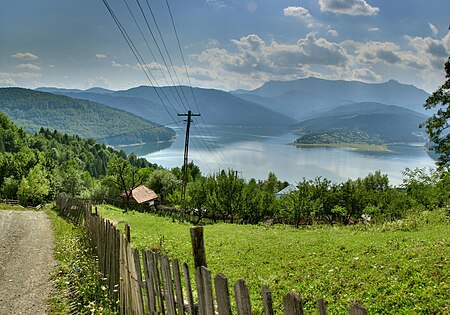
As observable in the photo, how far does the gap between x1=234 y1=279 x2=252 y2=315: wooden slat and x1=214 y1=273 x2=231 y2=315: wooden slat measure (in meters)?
0.20

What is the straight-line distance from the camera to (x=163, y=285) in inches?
181

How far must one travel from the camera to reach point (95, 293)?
7480 mm

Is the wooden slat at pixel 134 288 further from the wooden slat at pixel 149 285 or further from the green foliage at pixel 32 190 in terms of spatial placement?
the green foliage at pixel 32 190

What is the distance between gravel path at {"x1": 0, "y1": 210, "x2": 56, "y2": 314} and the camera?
7.62m

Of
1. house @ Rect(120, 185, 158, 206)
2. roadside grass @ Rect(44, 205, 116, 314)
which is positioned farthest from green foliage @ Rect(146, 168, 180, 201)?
roadside grass @ Rect(44, 205, 116, 314)

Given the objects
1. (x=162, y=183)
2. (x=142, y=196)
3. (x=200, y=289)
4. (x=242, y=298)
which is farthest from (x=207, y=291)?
(x=162, y=183)

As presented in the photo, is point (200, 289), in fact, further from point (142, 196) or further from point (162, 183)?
point (162, 183)

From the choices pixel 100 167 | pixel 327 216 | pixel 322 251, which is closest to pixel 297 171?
pixel 100 167

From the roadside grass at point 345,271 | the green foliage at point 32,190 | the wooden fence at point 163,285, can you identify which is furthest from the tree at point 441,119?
the green foliage at point 32,190

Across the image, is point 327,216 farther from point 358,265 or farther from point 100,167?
point 100,167

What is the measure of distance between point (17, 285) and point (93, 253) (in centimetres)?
198

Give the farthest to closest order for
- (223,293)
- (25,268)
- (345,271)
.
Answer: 1. (25,268)
2. (345,271)
3. (223,293)

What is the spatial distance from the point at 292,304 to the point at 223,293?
34.0 inches

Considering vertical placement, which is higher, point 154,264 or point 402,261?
point 154,264
